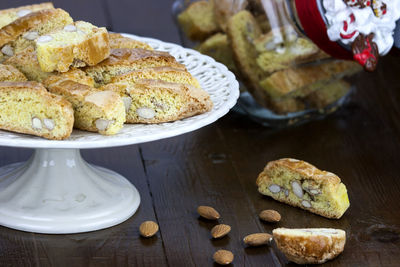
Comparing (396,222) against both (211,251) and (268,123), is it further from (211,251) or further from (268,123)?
(268,123)

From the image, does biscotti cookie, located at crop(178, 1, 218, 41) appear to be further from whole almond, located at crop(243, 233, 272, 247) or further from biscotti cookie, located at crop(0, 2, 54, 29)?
whole almond, located at crop(243, 233, 272, 247)

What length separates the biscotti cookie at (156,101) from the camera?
1475 millimetres

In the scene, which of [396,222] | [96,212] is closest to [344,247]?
[396,222]

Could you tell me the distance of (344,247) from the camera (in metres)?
1.56

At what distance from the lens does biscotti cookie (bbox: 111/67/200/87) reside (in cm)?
152

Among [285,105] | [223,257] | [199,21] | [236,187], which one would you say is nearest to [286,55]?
[285,105]

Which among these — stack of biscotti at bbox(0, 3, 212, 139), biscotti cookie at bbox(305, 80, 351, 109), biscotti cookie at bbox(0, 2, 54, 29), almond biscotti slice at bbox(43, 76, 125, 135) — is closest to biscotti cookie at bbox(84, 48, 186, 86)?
stack of biscotti at bbox(0, 3, 212, 139)

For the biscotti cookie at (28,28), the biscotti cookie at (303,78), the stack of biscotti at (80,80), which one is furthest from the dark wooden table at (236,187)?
the biscotti cookie at (28,28)

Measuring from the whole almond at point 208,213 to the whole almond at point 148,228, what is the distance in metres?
0.11

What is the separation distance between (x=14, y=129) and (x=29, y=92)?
2.9 inches

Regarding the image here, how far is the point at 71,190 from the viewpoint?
5.25 ft

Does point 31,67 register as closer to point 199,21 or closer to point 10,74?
point 10,74

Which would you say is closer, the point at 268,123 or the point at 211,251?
the point at 211,251

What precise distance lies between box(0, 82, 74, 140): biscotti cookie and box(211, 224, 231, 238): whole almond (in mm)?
390
